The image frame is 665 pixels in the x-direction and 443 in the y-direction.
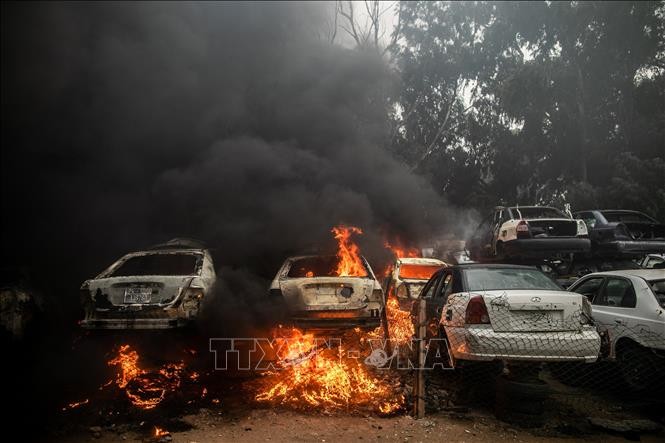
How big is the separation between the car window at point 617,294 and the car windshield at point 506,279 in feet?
2.71

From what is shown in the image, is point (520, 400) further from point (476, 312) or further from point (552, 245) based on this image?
point (552, 245)

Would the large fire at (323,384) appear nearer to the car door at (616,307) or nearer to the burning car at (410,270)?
the car door at (616,307)

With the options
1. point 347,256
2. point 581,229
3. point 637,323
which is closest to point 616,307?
point 637,323

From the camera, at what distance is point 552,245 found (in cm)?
Result: 921

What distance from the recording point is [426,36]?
21.0 m

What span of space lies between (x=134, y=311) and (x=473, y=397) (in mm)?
4303

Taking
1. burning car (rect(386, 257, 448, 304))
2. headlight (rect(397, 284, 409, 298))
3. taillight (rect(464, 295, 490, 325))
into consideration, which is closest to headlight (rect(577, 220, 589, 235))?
burning car (rect(386, 257, 448, 304))

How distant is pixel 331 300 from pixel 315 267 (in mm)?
1011

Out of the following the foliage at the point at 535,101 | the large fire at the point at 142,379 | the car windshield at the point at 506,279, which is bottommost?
the large fire at the point at 142,379

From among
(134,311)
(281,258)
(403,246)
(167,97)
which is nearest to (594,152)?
(403,246)

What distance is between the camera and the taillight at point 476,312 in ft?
15.2

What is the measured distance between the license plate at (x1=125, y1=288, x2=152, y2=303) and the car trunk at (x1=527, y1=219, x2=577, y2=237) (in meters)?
7.58

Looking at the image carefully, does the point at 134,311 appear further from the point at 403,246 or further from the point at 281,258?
the point at 403,246

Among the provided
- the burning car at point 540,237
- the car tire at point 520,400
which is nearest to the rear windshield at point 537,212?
the burning car at point 540,237
